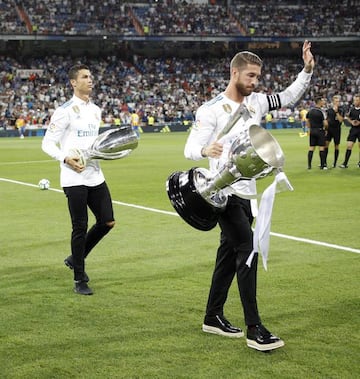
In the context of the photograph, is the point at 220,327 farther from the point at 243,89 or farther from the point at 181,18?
the point at 181,18

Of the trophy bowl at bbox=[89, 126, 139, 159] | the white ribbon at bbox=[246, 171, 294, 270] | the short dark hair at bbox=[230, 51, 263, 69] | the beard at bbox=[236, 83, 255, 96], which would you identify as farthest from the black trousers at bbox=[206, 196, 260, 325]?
the trophy bowl at bbox=[89, 126, 139, 159]

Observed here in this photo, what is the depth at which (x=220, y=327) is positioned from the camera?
5.76 meters

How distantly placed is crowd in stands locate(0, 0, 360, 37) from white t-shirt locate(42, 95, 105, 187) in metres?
51.5

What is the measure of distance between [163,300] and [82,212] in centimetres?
126

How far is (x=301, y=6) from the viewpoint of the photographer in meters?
70.2

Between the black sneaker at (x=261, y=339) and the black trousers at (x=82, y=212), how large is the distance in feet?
8.14

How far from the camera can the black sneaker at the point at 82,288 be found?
23.6ft

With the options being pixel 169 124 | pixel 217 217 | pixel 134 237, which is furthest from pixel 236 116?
pixel 169 124

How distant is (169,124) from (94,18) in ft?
49.6

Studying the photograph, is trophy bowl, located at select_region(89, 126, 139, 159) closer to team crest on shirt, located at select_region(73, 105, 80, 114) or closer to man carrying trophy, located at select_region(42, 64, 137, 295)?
man carrying trophy, located at select_region(42, 64, 137, 295)

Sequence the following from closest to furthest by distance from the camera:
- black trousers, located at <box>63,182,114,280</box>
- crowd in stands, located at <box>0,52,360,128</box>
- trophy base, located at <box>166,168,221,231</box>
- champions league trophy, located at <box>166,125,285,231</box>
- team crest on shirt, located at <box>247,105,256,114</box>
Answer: champions league trophy, located at <box>166,125,285,231</box> < trophy base, located at <box>166,168,221,231</box> < team crest on shirt, located at <box>247,105,256,114</box> < black trousers, located at <box>63,182,114,280</box> < crowd in stands, located at <box>0,52,360,128</box>

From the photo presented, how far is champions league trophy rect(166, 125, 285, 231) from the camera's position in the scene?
452 centimetres

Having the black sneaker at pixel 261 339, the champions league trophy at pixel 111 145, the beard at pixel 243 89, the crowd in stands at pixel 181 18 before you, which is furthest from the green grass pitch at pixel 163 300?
the crowd in stands at pixel 181 18

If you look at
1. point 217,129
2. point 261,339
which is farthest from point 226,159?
point 261,339
